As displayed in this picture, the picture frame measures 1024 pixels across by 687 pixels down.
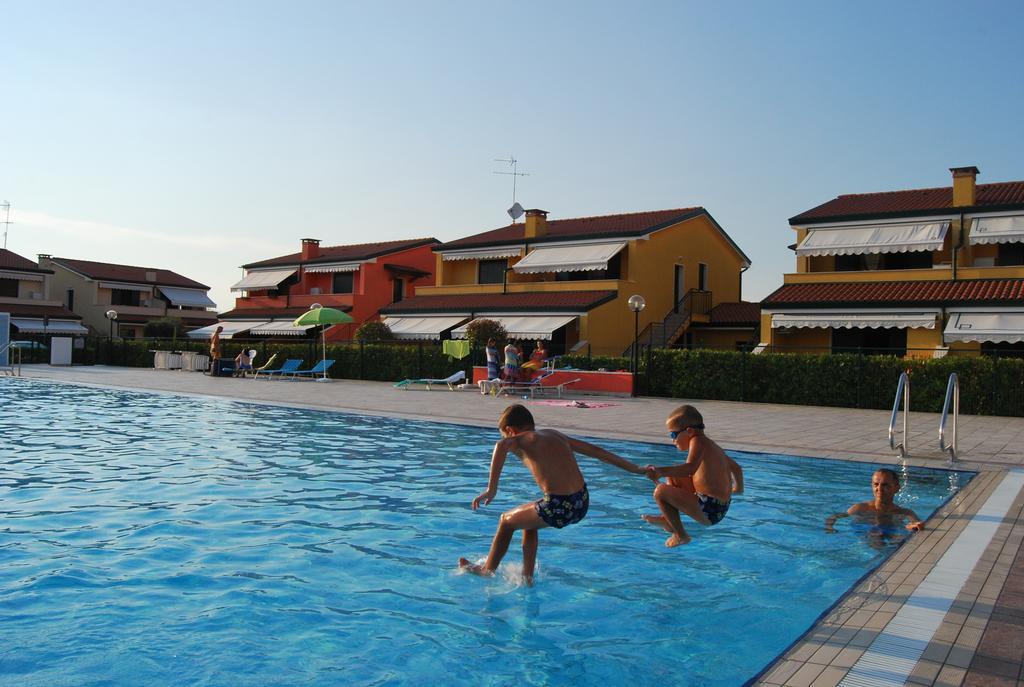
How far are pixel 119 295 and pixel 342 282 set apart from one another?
78.8 ft

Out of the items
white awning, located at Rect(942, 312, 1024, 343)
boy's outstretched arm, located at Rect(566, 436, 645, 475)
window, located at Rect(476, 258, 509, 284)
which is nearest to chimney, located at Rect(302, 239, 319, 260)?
window, located at Rect(476, 258, 509, 284)

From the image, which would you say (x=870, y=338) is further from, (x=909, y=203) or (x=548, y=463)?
(x=548, y=463)

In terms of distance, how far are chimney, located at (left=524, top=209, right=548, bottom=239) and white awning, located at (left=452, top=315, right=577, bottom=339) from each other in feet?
19.7

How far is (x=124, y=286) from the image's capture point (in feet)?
199

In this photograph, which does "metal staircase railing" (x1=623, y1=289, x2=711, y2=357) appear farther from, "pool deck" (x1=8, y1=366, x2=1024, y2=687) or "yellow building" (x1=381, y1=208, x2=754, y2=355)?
"pool deck" (x1=8, y1=366, x2=1024, y2=687)

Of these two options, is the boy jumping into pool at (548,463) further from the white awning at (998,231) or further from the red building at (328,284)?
the red building at (328,284)

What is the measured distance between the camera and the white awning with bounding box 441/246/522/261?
124ft

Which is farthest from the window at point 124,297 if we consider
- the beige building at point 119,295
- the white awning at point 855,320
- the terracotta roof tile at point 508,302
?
the white awning at point 855,320

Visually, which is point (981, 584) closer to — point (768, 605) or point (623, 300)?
point (768, 605)

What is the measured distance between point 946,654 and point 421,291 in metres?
38.7

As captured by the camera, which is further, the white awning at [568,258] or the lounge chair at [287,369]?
the white awning at [568,258]

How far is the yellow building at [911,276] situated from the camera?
26.1 meters

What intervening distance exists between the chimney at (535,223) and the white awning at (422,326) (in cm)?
569

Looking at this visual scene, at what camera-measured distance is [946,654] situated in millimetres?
4051
